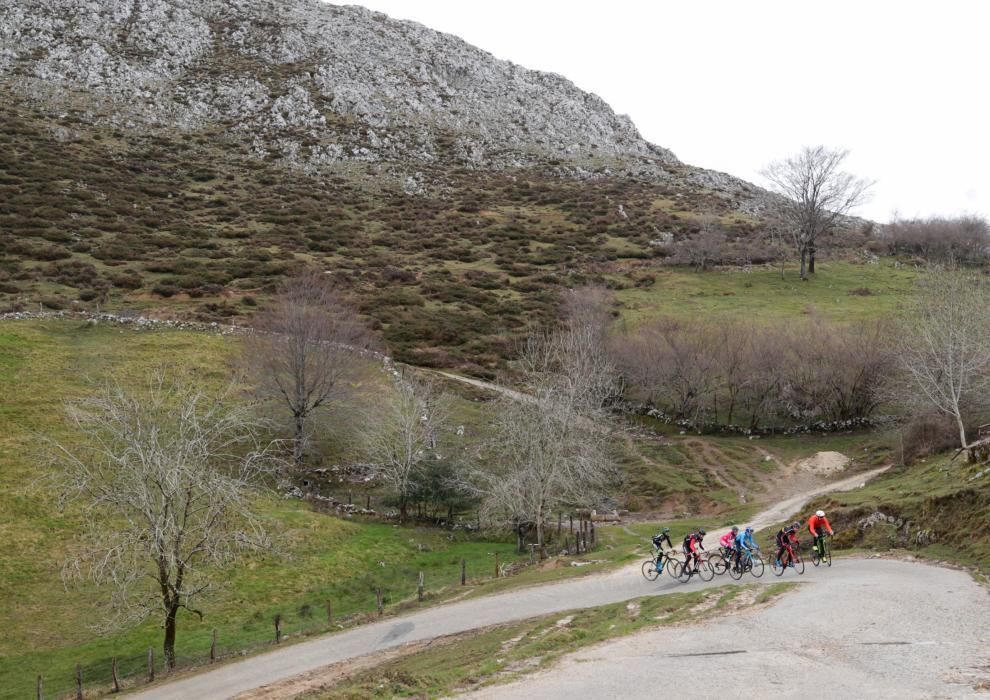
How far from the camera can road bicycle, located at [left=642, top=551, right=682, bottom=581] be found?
24.4m

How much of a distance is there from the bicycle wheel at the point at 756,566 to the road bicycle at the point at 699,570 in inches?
51.5

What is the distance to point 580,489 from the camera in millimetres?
40875

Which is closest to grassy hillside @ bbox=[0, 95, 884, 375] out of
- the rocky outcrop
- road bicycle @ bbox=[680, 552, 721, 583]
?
the rocky outcrop

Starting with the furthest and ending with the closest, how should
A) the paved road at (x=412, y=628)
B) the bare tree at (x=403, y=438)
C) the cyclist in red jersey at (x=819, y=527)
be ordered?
1. the bare tree at (x=403, y=438)
2. the cyclist in red jersey at (x=819, y=527)
3. the paved road at (x=412, y=628)

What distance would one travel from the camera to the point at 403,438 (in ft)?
138

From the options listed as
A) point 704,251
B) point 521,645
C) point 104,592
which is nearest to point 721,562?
point 521,645

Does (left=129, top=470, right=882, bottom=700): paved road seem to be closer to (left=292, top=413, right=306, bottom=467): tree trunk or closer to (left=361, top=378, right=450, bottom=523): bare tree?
(left=361, top=378, right=450, bottom=523): bare tree

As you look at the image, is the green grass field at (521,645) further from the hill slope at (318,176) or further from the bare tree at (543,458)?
the hill slope at (318,176)

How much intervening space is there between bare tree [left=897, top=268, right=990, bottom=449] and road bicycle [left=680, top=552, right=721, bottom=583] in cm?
2095

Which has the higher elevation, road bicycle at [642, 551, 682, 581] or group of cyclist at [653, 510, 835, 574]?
group of cyclist at [653, 510, 835, 574]

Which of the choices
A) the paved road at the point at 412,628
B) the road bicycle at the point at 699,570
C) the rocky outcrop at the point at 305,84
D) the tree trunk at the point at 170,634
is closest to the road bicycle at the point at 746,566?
the paved road at the point at 412,628

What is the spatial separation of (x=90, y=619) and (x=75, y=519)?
7.54m

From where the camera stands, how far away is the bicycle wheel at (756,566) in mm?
23141

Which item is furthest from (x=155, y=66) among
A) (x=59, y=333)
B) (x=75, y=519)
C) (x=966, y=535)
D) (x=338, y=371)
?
(x=966, y=535)
